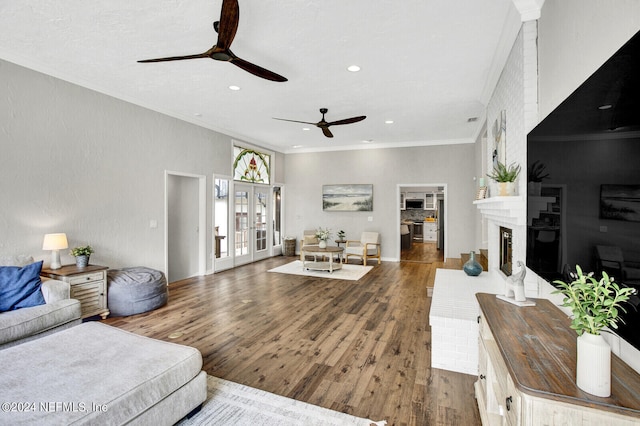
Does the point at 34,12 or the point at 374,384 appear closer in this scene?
the point at 374,384

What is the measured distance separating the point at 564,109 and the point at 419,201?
1174 centimetres

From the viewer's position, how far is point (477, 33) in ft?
10.2

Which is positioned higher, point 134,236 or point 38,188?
point 38,188

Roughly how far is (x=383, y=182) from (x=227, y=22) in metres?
6.52

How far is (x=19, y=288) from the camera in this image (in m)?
2.96

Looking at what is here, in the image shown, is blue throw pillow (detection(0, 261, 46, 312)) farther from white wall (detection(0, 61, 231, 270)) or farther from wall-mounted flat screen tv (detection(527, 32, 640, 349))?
wall-mounted flat screen tv (detection(527, 32, 640, 349))

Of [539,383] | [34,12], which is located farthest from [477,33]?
[34,12]

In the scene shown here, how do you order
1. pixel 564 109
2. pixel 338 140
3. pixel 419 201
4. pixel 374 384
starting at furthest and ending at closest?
pixel 419 201
pixel 338 140
pixel 374 384
pixel 564 109

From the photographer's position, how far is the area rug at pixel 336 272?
6.40 meters

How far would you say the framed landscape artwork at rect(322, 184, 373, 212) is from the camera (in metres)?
8.48

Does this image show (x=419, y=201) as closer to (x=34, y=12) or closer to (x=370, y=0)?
(x=370, y=0)

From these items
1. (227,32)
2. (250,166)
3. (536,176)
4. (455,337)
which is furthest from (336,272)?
(227,32)

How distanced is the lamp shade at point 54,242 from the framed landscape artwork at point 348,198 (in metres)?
6.12

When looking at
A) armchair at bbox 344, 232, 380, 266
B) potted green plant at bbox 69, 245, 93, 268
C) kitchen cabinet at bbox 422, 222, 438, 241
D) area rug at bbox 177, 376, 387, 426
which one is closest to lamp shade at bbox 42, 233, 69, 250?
potted green plant at bbox 69, 245, 93, 268
